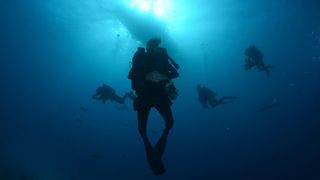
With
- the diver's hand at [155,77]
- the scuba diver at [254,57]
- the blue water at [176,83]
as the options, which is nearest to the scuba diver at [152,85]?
the diver's hand at [155,77]

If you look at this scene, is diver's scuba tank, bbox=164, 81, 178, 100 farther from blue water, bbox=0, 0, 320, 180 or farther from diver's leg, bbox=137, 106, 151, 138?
blue water, bbox=0, 0, 320, 180

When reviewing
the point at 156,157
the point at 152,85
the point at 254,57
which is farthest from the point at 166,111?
the point at 254,57

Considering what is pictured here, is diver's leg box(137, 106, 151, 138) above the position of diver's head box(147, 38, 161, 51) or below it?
below

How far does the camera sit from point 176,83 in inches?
2648

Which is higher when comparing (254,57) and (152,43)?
(254,57)

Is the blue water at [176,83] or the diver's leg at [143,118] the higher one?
the blue water at [176,83]

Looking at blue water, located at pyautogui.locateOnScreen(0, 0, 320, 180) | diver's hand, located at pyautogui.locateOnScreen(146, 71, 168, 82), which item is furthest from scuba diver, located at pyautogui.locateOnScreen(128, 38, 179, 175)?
blue water, located at pyautogui.locateOnScreen(0, 0, 320, 180)

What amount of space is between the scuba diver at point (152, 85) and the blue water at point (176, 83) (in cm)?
2225

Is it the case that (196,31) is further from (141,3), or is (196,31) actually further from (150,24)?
(141,3)

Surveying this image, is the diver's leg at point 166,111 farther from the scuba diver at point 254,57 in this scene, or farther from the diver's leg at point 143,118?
the scuba diver at point 254,57

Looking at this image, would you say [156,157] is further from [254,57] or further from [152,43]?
[254,57]

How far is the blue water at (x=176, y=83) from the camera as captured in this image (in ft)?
116

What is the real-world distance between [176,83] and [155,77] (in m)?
61.1

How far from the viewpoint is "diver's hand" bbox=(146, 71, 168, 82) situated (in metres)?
6.29
